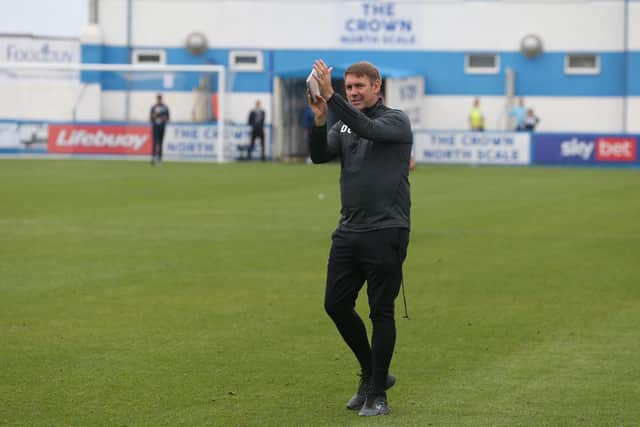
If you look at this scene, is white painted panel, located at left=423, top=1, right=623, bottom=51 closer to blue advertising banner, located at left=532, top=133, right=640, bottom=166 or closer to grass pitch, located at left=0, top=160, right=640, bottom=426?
blue advertising banner, located at left=532, top=133, right=640, bottom=166

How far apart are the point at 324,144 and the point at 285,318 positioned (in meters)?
3.99

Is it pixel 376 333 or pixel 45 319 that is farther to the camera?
pixel 45 319

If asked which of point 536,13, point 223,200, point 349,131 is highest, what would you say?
point 536,13

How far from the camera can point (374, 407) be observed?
772cm

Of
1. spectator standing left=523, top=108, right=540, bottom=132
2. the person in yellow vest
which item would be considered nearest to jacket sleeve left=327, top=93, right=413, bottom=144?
spectator standing left=523, top=108, right=540, bottom=132

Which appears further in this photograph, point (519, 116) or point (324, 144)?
point (519, 116)

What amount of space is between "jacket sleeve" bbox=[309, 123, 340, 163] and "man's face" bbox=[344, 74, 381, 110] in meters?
0.23

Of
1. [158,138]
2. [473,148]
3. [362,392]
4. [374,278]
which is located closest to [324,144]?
[374,278]

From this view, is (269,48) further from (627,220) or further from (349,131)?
(349,131)

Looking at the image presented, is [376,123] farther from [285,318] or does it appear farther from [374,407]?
[285,318]

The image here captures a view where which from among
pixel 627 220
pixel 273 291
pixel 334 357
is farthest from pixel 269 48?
pixel 334 357

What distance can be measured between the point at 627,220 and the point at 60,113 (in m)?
27.1

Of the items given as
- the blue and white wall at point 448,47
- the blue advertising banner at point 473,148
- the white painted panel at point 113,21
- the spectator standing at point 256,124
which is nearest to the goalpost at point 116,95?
the blue and white wall at point 448,47

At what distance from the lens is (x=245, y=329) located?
35.4 ft
